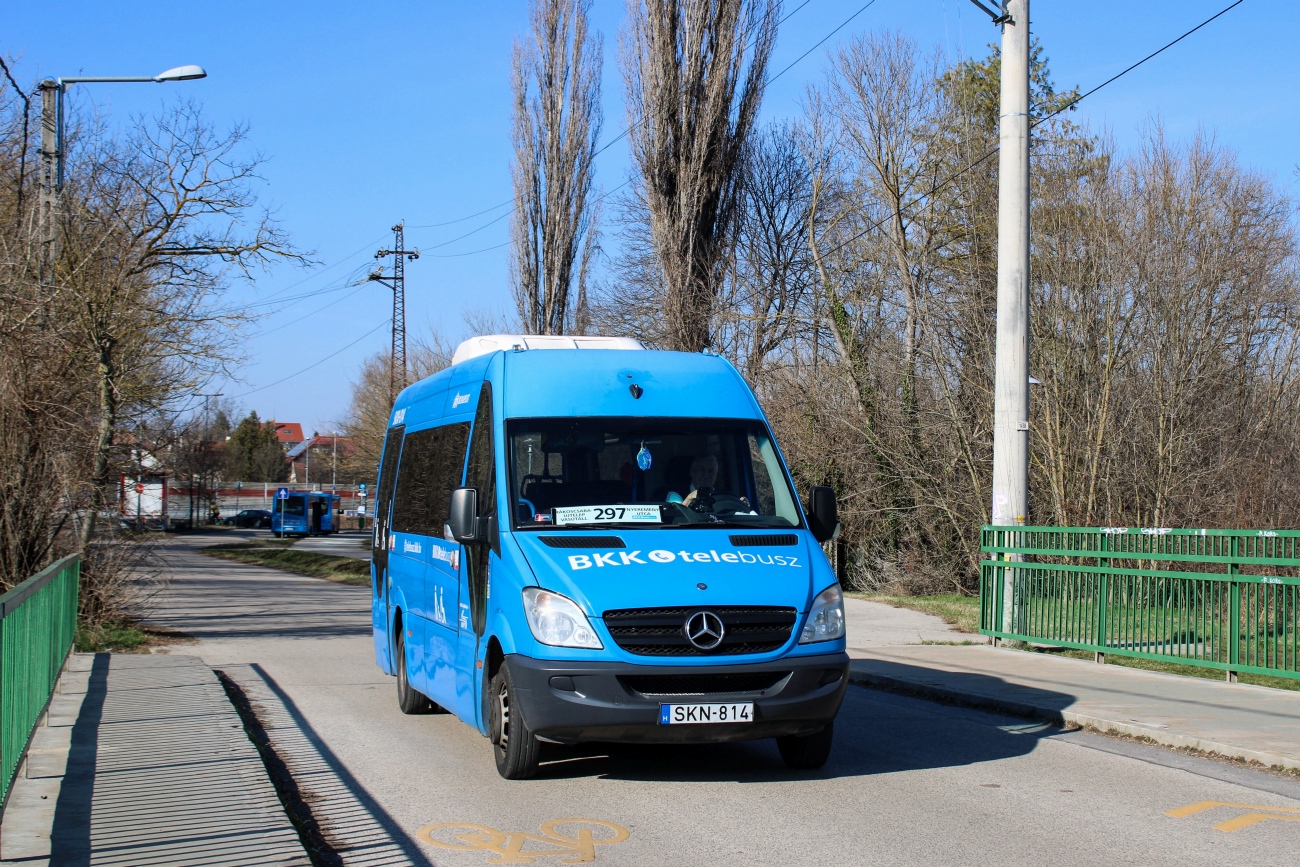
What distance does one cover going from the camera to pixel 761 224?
44000mm

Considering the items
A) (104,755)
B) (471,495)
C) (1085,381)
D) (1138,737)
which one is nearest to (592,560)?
(471,495)

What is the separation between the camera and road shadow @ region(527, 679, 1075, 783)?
769cm

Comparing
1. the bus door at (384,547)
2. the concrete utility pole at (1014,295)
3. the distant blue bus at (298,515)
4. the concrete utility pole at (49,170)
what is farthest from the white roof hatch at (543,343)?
the distant blue bus at (298,515)

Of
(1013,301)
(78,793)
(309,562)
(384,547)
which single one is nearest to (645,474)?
(78,793)

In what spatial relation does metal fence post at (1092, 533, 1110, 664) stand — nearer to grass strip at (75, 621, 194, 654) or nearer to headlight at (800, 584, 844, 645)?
headlight at (800, 584, 844, 645)

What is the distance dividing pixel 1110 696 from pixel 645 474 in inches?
189

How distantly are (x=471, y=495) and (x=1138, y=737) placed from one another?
4.92 meters

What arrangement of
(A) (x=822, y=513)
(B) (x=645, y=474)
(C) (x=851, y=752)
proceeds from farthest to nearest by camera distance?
(C) (x=851, y=752) → (A) (x=822, y=513) → (B) (x=645, y=474)

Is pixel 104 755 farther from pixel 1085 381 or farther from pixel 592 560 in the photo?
pixel 1085 381

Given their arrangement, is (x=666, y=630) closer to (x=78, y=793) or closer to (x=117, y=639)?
(x=78, y=793)

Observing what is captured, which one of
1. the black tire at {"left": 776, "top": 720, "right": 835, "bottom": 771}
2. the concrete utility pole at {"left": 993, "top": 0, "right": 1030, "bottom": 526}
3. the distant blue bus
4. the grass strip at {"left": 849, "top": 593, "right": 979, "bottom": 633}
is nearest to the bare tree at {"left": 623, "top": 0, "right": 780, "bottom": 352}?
the grass strip at {"left": 849, "top": 593, "right": 979, "bottom": 633}

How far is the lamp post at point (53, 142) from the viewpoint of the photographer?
14344 mm

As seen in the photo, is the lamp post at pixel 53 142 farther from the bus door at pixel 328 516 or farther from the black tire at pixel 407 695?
the bus door at pixel 328 516

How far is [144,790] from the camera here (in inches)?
270
